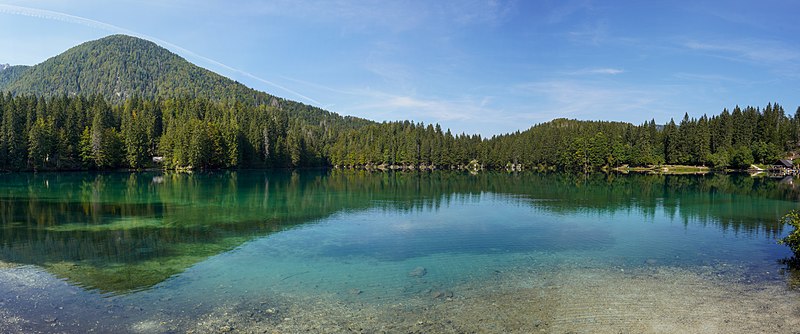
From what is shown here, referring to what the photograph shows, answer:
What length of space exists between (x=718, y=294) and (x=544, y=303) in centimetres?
594

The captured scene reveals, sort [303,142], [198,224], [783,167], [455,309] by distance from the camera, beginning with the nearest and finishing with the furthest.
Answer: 1. [455,309]
2. [198,224]
3. [783,167]
4. [303,142]

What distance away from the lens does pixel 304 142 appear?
503 feet

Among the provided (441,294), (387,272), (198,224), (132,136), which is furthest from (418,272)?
(132,136)

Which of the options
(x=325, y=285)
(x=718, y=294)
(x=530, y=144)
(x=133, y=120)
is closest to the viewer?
(x=718, y=294)

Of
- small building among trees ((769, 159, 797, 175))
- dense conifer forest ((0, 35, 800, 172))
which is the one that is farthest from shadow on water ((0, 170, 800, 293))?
small building among trees ((769, 159, 797, 175))

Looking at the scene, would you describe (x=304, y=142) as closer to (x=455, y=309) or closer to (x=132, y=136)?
(x=132, y=136)

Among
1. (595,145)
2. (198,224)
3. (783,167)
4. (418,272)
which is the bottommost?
(418,272)

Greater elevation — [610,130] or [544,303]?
[610,130]

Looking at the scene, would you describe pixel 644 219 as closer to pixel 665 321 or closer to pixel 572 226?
pixel 572 226

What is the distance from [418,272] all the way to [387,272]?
1188mm

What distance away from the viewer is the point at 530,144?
164 m

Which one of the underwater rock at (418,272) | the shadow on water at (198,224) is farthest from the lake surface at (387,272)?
the shadow on water at (198,224)

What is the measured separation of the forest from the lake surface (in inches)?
2955

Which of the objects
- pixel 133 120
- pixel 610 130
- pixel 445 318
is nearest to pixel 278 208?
pixel 445 318
